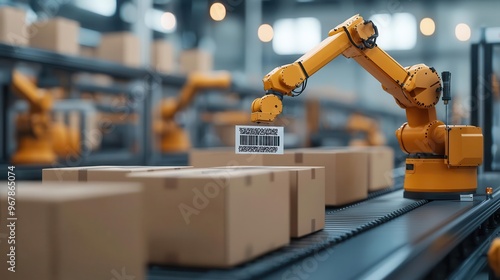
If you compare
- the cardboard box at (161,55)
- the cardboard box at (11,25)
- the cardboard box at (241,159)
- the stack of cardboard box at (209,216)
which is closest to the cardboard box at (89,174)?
the stack of cardboard box at (209,216)

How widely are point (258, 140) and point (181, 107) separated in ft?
15.4

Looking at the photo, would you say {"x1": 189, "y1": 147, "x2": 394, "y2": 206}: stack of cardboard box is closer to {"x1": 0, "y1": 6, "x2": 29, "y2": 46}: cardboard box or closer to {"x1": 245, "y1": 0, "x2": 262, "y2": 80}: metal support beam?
{"x1": 0, "y1": 6, "x2": 29, "y2": 46}: cardboard box

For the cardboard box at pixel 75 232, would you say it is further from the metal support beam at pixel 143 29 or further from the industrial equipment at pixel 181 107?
the metal support beam at pixel 143 29

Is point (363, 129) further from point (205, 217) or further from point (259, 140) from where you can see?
point (205, 217)

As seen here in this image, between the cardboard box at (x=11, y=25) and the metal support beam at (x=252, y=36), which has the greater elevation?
the metal support beam at (x=252, y=36)

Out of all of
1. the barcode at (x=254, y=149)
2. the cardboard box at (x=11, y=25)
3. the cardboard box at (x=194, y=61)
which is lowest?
the barcode at (x=254, y=149)

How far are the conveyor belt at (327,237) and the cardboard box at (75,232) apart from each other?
217 millimetres

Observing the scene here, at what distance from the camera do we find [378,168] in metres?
3.71

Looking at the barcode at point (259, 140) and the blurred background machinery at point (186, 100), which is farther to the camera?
the blurred background machinery at point (186, 100)

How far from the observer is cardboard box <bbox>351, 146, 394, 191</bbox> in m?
3.58

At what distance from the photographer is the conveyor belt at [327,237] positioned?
1.52 m

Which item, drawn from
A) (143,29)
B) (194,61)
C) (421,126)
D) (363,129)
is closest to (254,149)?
(421,126)

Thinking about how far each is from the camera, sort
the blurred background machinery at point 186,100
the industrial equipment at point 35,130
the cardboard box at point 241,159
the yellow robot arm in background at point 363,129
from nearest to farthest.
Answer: the blurred background machinery at point 186,100
the cardboard box at point 241,159
the industrial equipment at point 35,130
the yellow robot arm in background at point 363,129

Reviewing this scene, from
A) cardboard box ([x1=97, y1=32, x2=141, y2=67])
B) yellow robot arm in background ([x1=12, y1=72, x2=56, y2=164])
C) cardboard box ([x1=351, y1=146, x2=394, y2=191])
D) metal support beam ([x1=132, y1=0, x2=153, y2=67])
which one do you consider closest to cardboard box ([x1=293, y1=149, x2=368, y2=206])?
cardboard box ([x1=351, y1=146, x2=394, y2=191])
